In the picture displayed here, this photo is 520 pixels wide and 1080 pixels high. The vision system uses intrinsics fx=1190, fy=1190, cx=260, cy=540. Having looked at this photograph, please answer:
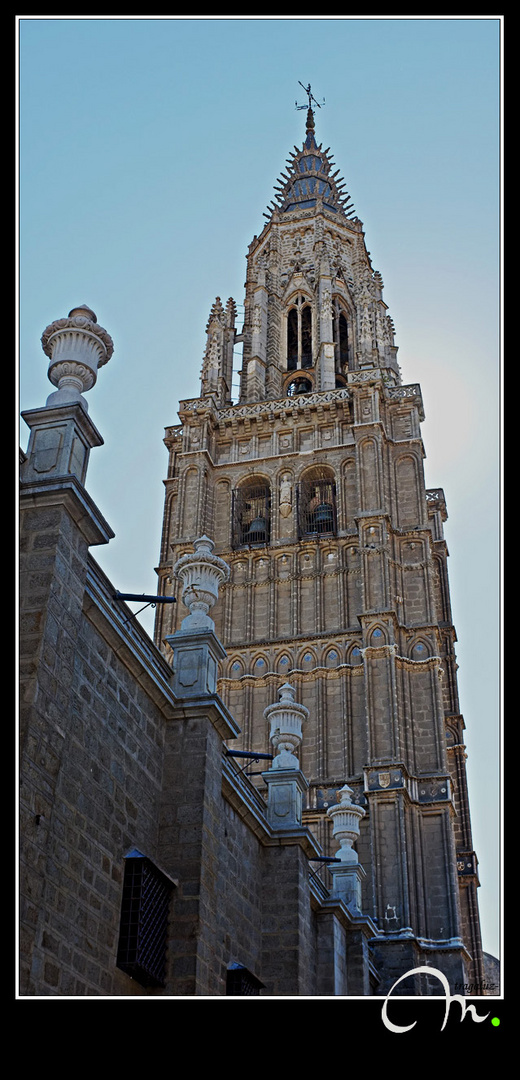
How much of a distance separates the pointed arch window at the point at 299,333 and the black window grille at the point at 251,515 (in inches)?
298

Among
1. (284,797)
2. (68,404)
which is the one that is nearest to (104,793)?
(68,404)

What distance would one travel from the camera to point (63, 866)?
9602 millimetres

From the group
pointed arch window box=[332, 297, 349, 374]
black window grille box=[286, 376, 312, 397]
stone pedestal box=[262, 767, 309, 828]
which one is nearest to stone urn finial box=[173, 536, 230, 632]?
stone pedestal box=[262, 767, 309, 828]

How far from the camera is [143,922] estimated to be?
35.3 feet

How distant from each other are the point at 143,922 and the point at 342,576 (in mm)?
21913

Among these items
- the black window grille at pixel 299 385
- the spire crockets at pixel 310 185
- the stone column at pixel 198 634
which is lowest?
the stone column at pixel 198 634

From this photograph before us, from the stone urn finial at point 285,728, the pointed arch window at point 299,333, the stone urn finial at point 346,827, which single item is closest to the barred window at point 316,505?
the pointed arch window at point 299,333

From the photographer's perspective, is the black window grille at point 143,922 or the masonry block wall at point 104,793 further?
the black window grille at point 143,922

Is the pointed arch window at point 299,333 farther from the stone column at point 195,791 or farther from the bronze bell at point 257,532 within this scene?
the stone column at point 195,791

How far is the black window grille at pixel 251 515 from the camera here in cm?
3494

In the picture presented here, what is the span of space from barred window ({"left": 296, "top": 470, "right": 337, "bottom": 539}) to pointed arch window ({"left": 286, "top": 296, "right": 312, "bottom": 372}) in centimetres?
777

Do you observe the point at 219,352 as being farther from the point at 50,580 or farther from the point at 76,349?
the point at 50,580

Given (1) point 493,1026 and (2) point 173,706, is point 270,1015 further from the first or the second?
(2) point 173,706

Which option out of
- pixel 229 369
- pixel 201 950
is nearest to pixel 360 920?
pixel 201 950
